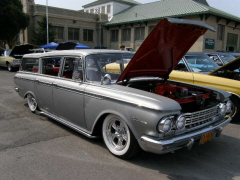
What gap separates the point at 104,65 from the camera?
157 inches

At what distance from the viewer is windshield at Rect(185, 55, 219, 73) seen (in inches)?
257

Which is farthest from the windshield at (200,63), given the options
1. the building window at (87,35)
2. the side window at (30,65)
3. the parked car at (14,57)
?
the building window at (87,35)

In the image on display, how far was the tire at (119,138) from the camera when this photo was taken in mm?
3113

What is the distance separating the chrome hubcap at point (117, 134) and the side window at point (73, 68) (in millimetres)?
1003

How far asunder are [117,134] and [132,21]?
85.8 ft

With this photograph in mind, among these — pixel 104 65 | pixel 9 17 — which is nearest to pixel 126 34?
pixel 9 17

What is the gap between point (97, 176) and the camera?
9.50ft

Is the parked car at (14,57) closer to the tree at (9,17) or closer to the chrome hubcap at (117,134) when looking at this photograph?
the tree at (9,17)

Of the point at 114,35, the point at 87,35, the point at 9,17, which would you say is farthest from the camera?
the point at 87,35

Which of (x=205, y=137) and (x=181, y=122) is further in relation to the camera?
(x=205, y=137)

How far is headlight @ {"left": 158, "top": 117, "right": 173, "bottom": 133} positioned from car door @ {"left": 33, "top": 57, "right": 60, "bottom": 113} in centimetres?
254

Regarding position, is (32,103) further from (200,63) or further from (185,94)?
(200,63)

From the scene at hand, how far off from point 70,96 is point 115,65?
1.02m

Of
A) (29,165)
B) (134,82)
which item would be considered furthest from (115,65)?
(29,165)
